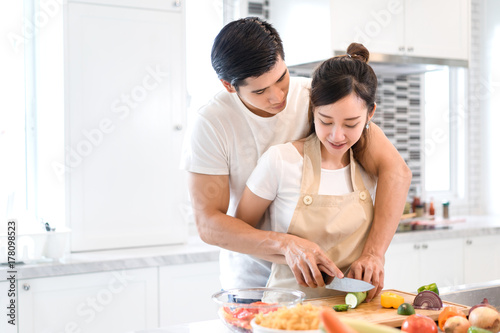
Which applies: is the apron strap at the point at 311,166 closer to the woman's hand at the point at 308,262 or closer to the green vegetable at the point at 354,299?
the woman's hand at the point at 308,262

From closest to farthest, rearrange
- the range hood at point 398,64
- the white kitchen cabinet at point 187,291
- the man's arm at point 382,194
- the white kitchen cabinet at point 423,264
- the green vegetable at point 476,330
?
the green vegetable at point 476,330 → the man's arm at point 382,194 → the white kitchen cabinet at point 187,291 → the white kitchen cabinet at point 423,264 → the range hood at point 398,64

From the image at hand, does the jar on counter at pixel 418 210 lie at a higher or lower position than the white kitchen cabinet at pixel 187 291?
higher

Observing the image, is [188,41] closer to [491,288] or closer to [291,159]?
[291,159]

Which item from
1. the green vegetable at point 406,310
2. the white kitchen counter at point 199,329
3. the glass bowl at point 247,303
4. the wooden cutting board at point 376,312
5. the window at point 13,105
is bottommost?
the white kitchen counter at point 199,329

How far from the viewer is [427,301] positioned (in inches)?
56.4

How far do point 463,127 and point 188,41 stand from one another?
7.52 feet

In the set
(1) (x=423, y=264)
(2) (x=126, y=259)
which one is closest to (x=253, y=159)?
(2) (x=126, y=259)

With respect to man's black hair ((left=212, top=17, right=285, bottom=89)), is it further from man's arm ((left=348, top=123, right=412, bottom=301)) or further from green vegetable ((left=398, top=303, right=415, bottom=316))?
green vegetable ((left=398, top=303, right=415, bottom=316))

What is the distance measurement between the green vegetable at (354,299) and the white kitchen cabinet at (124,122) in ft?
5.77

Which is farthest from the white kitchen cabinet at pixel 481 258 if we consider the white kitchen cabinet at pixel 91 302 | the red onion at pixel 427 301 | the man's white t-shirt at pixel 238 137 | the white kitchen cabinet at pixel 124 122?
the red onion at pixel 427 301

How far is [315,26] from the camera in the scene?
11.4 feet

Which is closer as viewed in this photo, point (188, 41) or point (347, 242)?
point (347, 242)

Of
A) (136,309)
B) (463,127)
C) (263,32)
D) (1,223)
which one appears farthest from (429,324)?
(463,127)

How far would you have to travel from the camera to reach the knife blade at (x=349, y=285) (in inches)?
57.4
